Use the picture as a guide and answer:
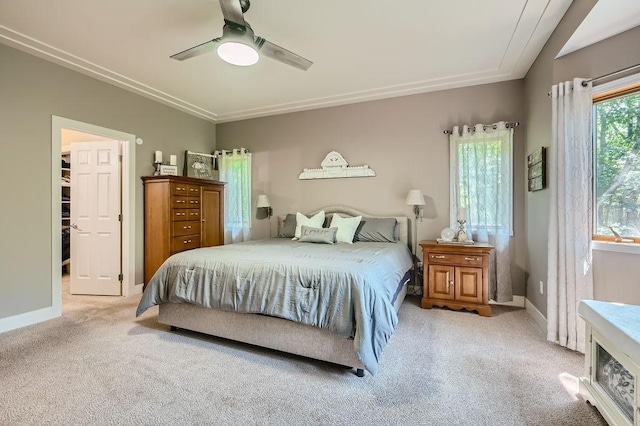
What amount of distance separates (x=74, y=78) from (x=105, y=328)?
9.28 feet

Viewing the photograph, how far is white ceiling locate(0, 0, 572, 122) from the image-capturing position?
2344 millimetres

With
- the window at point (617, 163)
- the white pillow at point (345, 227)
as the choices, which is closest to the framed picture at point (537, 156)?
the window at point (617, 163)

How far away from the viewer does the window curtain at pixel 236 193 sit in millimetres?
4992

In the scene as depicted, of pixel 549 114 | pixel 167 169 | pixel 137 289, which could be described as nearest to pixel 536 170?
pixel 549 114

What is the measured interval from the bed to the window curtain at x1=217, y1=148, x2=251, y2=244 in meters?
2.23

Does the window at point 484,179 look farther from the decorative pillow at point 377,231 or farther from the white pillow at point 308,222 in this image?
the white pillow at point 308,222

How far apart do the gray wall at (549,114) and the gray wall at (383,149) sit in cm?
32

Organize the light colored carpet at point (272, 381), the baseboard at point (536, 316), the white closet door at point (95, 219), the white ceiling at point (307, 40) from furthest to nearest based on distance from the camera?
the white closet door at point (95, 219), the baseboard at point (536, 316), the white ceiling at point (307, 40), the light colored carpet at point (272, 381)

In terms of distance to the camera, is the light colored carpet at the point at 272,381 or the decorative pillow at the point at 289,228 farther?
the decorative pillow at the point at 289,228

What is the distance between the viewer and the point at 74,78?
10.9 ft

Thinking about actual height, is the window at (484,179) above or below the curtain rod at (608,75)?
below

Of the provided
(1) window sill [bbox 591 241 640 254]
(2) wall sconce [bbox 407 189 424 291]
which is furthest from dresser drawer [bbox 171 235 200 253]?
(1) window sill [bbox 591 241 640 254]

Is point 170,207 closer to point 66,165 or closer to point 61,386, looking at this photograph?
point 61,386

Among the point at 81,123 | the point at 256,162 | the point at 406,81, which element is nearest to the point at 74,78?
the point at 81,123
